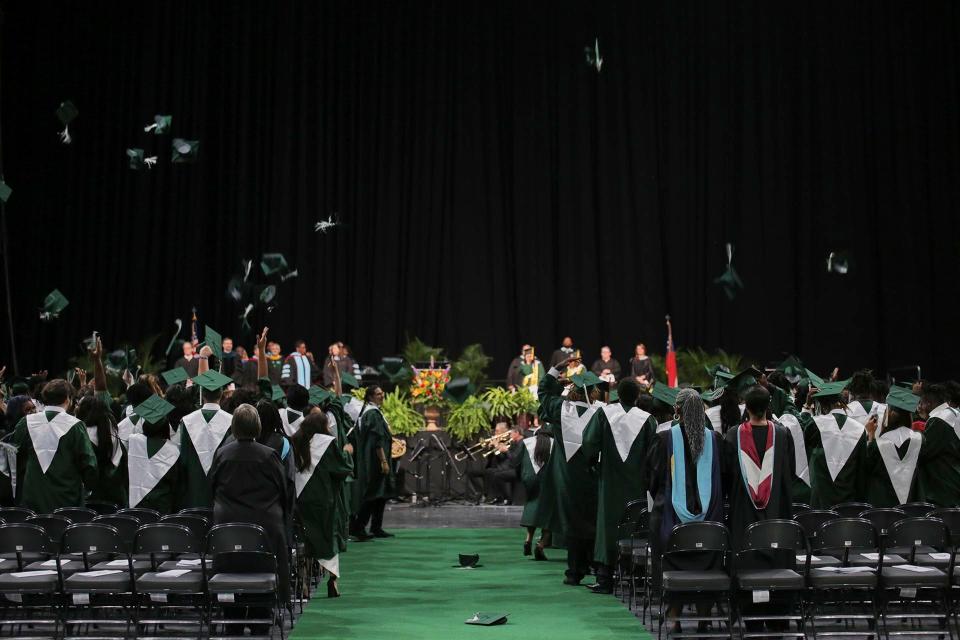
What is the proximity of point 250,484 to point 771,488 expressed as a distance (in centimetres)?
351

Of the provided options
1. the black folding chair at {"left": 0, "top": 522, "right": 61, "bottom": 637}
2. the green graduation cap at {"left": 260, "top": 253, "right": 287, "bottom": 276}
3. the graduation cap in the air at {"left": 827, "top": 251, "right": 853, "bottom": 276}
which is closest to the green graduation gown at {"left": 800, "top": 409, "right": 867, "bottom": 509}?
the black folding chair at {"left": 0, "top": 522, "right": 61, "bottom": 637}

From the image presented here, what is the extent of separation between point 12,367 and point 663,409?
16.5 m

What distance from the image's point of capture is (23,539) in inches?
285

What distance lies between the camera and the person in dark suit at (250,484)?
299 inches

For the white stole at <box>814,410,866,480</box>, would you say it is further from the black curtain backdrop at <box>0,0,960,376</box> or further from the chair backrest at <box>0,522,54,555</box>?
the black curtain backdrop at <box>0,0,960,376</box>

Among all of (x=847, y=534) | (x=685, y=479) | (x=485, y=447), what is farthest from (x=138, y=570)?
(x=485, y=447)

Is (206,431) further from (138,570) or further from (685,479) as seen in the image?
(685,479)

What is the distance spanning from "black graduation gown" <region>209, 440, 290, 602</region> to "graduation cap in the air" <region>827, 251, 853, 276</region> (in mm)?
16178

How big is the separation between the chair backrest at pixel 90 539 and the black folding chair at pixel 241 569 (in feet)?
1.92

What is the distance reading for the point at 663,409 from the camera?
10.4 m

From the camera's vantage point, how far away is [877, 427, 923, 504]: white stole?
30.5ft

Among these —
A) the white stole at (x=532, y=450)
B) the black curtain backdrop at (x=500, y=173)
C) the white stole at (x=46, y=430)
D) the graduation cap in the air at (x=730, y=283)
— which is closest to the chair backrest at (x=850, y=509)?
the white stole at (x=532, y=450)

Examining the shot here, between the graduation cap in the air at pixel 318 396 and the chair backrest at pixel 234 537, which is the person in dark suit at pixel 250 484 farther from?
the graduation cap in the air at pixel 318 396

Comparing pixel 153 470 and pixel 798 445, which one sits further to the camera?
pixel 798 445
